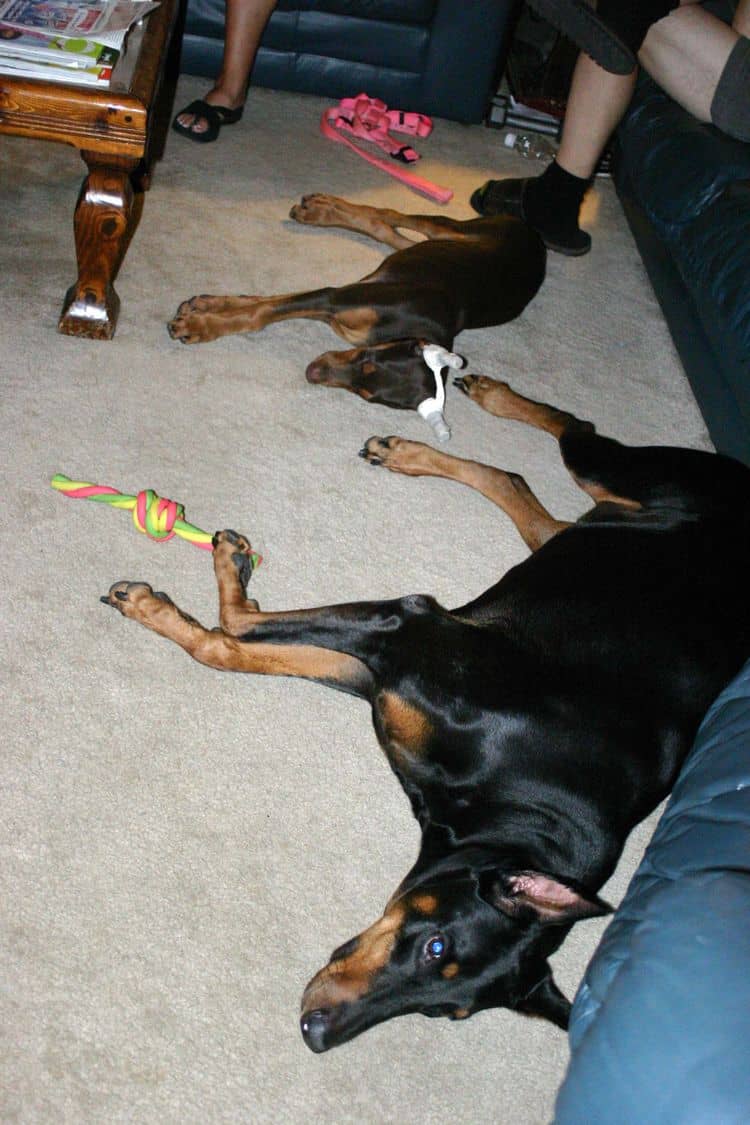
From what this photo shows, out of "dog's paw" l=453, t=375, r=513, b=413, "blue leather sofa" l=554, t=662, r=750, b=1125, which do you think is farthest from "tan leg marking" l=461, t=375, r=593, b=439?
"blue leather sofa" l=554, t=662, r=750, b=1125

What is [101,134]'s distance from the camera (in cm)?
243

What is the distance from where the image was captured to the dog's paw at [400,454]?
2810 mm

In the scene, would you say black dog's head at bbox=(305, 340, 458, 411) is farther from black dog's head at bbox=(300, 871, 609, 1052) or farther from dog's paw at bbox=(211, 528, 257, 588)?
black dog's head at bbox=(300, 871, 609, 1052)

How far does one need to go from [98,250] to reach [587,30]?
1848 millimetres

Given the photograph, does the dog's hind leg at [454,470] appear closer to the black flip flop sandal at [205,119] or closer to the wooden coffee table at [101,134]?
the wooden coffee table at [101,134]

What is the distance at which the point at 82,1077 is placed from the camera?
170cm

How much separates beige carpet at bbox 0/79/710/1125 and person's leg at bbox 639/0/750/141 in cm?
97

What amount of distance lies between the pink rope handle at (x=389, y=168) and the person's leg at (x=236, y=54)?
1.18 ft

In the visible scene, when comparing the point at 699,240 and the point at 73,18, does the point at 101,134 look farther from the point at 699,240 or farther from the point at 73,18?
the point at 699,240

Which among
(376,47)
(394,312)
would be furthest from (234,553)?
(376,47)

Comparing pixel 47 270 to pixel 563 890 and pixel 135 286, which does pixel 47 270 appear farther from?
pixel 563 890

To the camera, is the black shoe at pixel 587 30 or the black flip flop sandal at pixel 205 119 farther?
the black flip flop sandal at pixel 205 119

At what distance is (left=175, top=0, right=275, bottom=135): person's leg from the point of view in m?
3.68

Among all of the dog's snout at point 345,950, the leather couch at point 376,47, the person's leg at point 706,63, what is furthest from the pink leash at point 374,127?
the dog's snout at point 345,950
